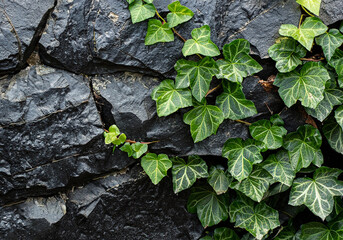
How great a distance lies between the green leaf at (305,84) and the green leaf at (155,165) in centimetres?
62

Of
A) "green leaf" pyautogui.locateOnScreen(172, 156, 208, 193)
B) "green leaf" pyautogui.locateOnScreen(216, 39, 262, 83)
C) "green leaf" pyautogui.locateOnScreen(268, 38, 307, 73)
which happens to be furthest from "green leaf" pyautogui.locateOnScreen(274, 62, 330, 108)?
"green leaf" pyautogui.locateOnScreen(172, 156, 208, 193)

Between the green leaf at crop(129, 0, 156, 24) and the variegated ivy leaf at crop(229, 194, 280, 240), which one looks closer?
the green leaf at crop(129, 0, 156, 24)

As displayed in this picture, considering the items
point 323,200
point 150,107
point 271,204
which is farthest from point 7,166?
point 323,200

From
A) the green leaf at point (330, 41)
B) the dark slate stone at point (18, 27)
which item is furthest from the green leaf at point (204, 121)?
the dark slate stone at point (18, 27)

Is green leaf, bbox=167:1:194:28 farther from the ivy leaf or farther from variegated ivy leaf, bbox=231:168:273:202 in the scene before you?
the ivy leaf

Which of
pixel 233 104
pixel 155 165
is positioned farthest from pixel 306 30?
pixel 155 165

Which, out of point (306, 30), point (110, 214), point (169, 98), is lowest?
point (110, 214)

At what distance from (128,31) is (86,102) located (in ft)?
1.22

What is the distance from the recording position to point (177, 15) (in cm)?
149

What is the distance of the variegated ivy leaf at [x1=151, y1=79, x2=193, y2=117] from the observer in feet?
4.92

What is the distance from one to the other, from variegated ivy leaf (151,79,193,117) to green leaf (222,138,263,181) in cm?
30

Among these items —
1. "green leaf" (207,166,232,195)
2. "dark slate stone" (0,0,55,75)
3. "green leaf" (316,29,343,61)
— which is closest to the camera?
"dark slate stone" (0,0,55,75)

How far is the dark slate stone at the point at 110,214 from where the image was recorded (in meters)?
1.57

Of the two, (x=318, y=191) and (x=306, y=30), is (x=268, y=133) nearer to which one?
(x=318, y=191)
